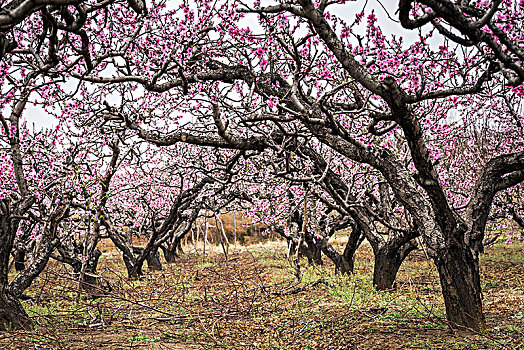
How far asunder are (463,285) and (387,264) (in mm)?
4052

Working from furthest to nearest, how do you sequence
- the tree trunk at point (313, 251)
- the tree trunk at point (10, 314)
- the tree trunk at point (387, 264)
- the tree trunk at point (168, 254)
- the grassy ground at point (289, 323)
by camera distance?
the tree trunk at point (168, 254)
the tree trunk at point (313, 251)
the tree trunk at point (387, 264)
the tree trunk at point (10, 314)
the grassy ground at point (289, 323)

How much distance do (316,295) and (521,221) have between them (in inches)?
291

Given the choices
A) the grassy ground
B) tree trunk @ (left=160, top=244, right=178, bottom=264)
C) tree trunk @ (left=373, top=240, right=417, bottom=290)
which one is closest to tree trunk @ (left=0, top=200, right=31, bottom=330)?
the grassy ground

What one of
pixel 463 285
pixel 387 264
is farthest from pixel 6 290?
pixel 387 264

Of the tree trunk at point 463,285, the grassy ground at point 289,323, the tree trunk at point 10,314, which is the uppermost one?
the tree trunk at point 463,285

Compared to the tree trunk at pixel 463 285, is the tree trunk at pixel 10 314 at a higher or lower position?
lower

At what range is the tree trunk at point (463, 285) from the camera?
18.6 ft

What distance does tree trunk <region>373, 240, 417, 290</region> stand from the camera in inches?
372

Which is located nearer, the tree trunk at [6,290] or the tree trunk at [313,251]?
the tree trunk at [6,290]

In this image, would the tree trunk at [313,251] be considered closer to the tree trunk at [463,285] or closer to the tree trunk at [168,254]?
the tree trunk at [168,254]

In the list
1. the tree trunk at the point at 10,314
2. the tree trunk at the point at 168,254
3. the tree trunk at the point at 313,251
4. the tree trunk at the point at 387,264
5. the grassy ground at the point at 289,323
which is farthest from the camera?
the tree trunk at the point at 168,254

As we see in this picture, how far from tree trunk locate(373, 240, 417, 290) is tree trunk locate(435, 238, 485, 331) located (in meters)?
3.55

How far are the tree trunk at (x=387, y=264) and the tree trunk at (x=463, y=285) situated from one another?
3549 mm

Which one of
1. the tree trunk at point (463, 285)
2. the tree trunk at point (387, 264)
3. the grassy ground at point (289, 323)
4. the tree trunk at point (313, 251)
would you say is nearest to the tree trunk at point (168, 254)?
the tree trunk at point (313, 251)
